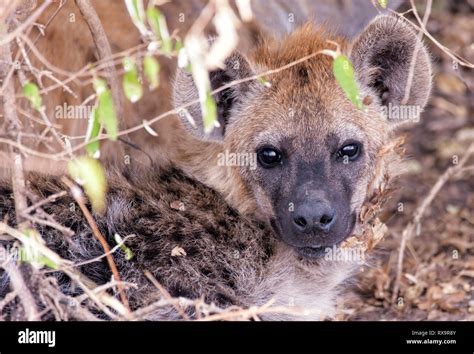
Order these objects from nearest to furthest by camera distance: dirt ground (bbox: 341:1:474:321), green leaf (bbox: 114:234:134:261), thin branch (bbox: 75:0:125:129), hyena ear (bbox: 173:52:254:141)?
green leaf (bbox: 114:234:134:261) → hyena ear (bbox: 173:52:254:141) → thin branch (bbox: 75:0:125:129) → dirt ground (bbox: 341:1:474:321)

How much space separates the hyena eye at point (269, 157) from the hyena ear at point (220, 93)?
303mm

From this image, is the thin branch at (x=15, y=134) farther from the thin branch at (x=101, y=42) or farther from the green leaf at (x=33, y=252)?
the thin branch at (x=101, y=42)

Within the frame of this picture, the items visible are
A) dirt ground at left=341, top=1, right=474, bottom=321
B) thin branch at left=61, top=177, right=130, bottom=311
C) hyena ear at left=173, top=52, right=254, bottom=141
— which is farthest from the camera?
dirt ground at left=341, top=1, right=474, bottom=321

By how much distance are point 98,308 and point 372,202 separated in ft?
5.56

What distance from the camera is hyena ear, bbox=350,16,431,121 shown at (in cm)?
425

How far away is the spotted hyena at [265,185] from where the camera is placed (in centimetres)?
423

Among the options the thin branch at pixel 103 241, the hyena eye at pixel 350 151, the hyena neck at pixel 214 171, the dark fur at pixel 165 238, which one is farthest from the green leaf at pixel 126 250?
the hyena eye at pixel 350 151

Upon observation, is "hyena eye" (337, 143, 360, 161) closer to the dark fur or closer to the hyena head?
the hyena head

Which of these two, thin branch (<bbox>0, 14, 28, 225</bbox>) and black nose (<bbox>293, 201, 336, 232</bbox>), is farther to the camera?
black nose (<bbox>293, 201, 336, 232</bbox>)

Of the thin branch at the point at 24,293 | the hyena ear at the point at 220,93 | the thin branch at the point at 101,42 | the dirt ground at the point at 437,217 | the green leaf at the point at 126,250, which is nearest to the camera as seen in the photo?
the thin branch at the point at 24,293

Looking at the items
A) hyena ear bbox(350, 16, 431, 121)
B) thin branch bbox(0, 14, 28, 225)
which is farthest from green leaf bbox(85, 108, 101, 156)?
hyena ear bbox(350, 16, 431, 121)

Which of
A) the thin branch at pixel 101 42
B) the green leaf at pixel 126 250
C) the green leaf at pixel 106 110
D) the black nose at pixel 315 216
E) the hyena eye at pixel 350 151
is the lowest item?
the green leaf at pixel 126 250

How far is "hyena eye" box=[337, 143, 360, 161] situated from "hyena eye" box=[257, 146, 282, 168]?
0.34 m

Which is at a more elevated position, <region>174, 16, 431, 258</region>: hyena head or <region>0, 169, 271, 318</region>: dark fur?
<region>174, 16, 431, 258</region>: hyena head
